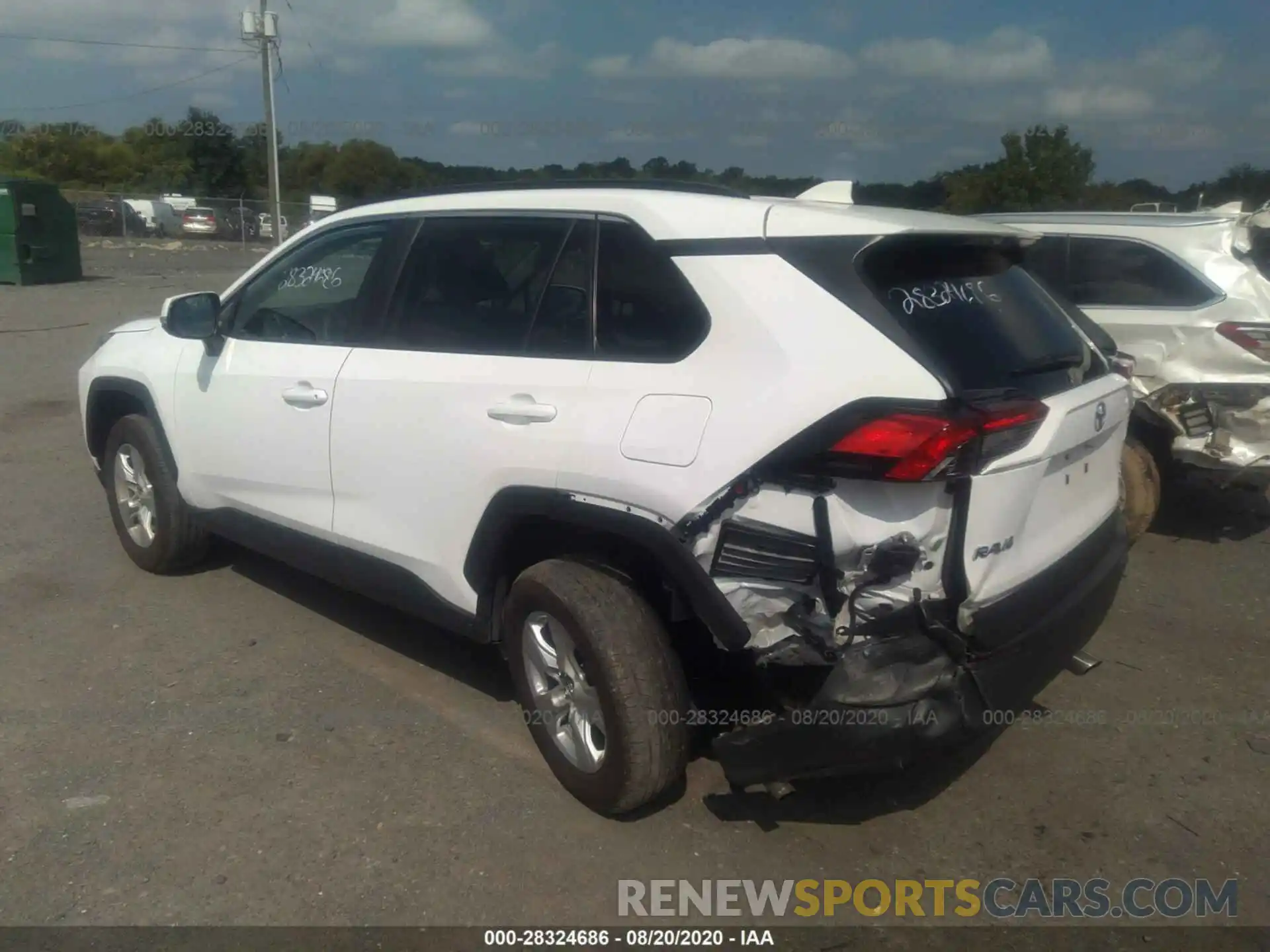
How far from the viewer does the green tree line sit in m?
5.55

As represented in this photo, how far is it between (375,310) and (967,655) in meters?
2.41

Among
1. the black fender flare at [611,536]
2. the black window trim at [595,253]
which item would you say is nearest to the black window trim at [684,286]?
the black window trim at [595,253]

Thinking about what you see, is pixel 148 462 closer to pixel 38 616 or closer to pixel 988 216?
pixel 38 616

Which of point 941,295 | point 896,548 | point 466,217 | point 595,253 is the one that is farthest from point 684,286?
point 466,217

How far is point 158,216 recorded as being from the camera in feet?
131

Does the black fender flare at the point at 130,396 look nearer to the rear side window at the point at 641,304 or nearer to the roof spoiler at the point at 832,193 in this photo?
the rear side window at the point at 641,304

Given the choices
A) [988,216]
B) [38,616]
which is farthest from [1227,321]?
[38,616]

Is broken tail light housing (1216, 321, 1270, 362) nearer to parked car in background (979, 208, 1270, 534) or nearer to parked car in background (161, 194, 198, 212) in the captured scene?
parked car in background (979, 208, 1270, 534)

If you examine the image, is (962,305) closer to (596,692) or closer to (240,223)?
(596,692)

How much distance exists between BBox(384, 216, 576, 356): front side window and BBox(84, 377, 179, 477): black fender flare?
1749mm

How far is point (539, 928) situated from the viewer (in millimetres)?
2969

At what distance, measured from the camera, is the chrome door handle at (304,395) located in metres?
4.12

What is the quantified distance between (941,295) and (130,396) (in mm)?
3993

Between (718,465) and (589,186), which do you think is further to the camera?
(589,186)
